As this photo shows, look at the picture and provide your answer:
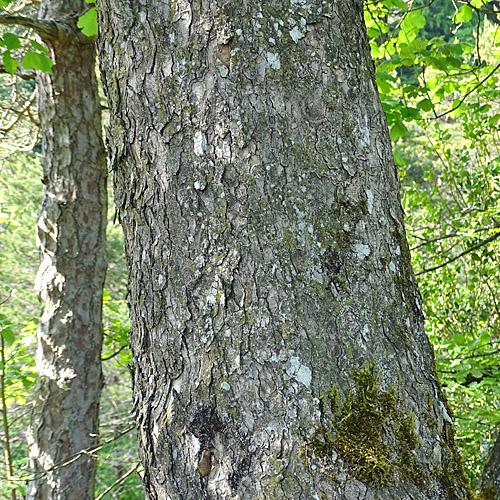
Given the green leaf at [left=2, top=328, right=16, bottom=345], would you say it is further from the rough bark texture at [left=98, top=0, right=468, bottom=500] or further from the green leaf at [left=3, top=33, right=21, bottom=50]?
the rough bark texture at [left=98, top=0, right=468, bottom=500]

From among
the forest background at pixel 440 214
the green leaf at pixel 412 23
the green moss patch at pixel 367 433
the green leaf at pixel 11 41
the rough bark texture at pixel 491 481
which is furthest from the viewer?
the green leaf at pixel 412 23

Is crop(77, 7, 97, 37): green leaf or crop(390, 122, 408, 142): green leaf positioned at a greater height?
crop(77, 7, 97, 37): green leaf

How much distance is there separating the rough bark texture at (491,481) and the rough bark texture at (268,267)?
0.84 m

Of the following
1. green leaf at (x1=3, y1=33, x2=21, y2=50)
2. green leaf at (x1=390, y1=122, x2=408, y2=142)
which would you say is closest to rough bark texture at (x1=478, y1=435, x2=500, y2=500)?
green leaf at (x1=390, y1=122, x2=408, y2=142)

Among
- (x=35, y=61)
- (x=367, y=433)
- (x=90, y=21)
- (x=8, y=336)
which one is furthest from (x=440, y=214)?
(x=367, y=433)

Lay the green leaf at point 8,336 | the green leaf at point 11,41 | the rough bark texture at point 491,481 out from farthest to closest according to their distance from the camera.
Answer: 1. the green leaf at point 8,336
2. the green leaf at point 11,41
3. the rough bark texture at point 491,481

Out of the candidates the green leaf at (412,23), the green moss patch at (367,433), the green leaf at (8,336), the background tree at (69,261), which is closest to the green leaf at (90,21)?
the background tree at (69,261)

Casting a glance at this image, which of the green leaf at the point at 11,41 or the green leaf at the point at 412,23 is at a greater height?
the green leaf at the point at 412,23

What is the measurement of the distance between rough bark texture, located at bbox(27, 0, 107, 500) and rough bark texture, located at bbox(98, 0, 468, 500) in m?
2.45

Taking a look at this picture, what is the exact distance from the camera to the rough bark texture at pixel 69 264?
10.6 feet

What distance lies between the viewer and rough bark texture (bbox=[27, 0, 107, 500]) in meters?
3.23

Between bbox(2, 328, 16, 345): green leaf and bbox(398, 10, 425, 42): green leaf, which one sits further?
bbox(398, 10, 425, 42): green leaf

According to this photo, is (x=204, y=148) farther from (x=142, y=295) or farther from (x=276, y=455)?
(x=276, y=455)

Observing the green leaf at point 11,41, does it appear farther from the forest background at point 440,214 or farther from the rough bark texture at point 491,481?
A: the rough bark texture at point 491,481
